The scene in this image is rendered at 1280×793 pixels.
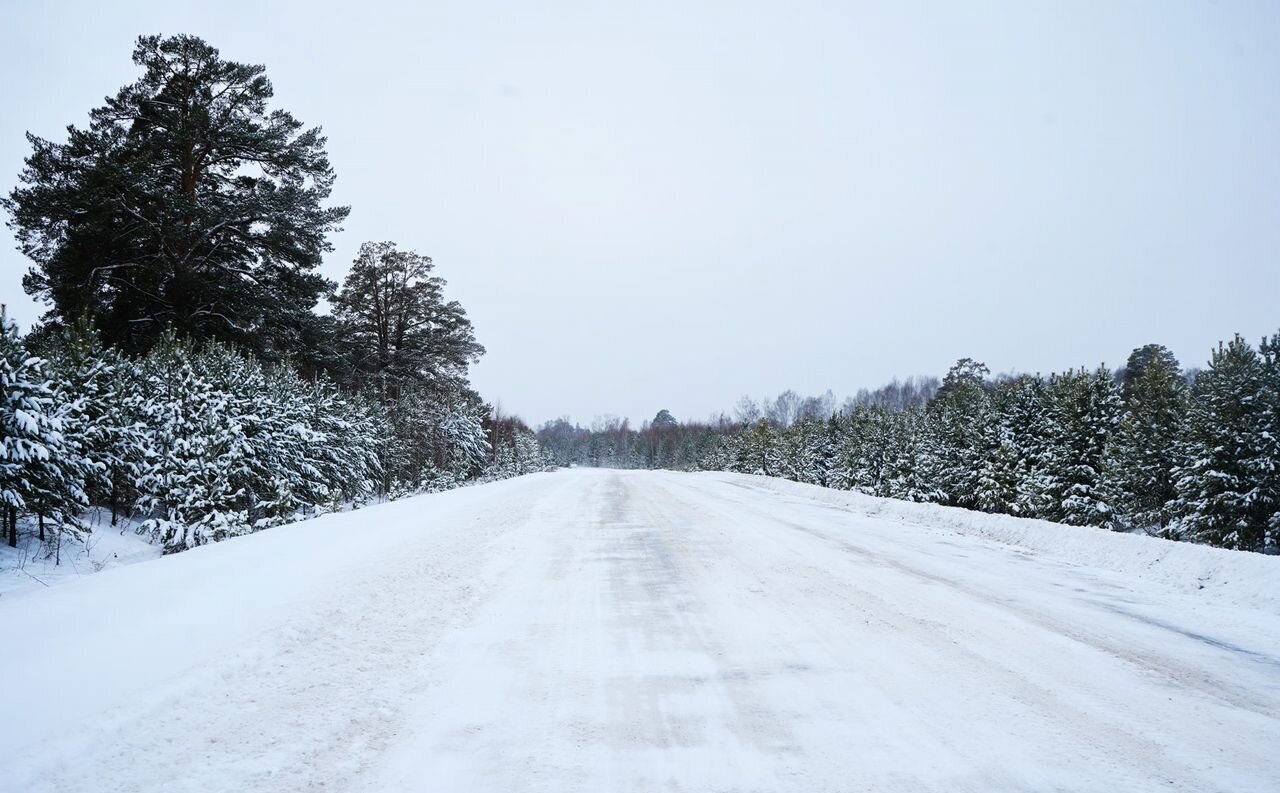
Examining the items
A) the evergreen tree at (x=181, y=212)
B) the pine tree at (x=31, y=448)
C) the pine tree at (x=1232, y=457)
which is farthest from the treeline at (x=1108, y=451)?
the evergreen tree at (x=181, y=212)

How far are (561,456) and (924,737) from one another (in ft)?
488

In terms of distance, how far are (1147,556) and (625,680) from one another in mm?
8190

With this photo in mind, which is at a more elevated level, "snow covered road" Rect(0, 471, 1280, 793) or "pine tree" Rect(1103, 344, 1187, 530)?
"pine tree" Rect(1103, 344, 1187, 530)

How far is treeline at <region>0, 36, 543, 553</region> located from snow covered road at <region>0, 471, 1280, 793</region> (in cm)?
440

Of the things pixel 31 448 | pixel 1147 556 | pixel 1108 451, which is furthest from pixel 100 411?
pixel 1108 451

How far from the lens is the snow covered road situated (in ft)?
10.1

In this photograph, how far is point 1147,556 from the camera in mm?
8453

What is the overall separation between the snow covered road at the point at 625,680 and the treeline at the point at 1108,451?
9336 mm

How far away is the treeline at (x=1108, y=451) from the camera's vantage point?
1391 centimetres

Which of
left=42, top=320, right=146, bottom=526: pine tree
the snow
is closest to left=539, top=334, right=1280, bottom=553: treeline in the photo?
the snow

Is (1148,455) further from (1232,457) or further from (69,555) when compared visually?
(69,555)

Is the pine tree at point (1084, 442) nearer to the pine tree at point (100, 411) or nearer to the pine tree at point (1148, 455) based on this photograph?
the pine tree at point (1148, 455)

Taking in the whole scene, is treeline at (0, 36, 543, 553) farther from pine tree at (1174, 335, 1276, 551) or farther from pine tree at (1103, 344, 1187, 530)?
pine tree at (1103, 344, 1187, 530)

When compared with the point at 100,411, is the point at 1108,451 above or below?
above
